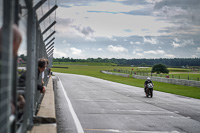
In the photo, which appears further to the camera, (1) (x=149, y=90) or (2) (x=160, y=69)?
(2) (x=160, y=69)

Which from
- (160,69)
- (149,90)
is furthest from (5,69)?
(160,69)

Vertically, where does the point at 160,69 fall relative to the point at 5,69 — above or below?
below

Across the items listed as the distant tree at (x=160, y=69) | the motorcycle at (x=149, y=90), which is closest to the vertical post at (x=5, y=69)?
the motorcycle at (x=149, y=90)

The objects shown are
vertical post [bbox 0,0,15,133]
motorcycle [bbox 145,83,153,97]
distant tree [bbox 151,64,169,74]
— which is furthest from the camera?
distant tree [bbox 151,64,169,74]

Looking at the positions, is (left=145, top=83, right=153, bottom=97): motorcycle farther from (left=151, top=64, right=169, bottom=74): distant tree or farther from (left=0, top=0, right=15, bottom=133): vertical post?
(left=151, top=64, right=169, bottom=74): distant tree

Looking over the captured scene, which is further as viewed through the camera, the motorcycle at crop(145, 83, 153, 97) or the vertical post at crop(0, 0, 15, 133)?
the motorcycle at crop(145, 83, 153, 97)

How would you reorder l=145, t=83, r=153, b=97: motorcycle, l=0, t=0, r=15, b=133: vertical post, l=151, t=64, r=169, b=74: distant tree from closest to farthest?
l=0, t=0, r=15, b=133: vertical post → l=145, t=83, r=153, b=97: motorcycle → l=151, t=64, r=169, b=74: distant tree

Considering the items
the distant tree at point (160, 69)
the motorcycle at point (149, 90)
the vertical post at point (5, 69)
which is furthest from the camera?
the distant tree at point (160, 69)

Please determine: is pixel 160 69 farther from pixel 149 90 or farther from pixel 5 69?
pixel 5 69

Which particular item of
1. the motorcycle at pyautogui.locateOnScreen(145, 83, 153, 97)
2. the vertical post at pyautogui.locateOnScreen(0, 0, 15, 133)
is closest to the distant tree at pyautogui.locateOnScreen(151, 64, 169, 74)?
the motorcycle at pyautogui.locateOnScreen(145, 83, 153, 97)

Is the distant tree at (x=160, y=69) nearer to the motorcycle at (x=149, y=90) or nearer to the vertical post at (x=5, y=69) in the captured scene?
the motorcycle at (x=149, y=90)

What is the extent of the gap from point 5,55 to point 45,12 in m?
5.33

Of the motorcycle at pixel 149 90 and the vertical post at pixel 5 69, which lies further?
the motorcycle at pixel 149 90

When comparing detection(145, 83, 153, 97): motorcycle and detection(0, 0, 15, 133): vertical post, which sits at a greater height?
detection(0, 0, 15, 133): vertical post
